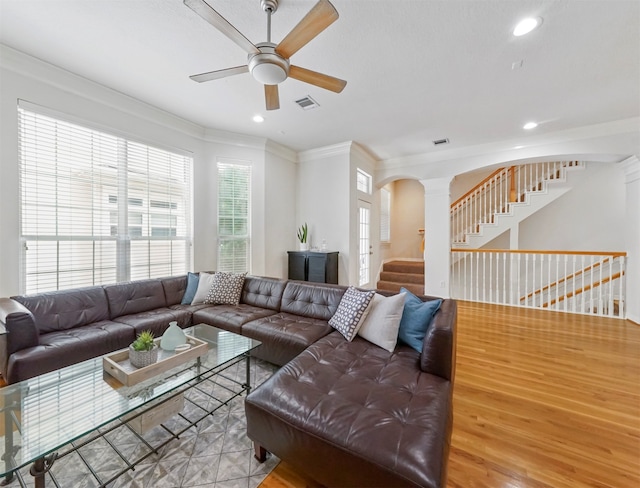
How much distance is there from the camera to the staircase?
225 inches

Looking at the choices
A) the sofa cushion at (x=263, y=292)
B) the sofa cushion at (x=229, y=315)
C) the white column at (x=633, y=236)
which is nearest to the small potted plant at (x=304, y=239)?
the sofa cushion at (x=263, y=292)

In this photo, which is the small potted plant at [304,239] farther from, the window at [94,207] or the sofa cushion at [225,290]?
the window at [94,207]

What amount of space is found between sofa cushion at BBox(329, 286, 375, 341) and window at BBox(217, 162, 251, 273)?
2.66 meters

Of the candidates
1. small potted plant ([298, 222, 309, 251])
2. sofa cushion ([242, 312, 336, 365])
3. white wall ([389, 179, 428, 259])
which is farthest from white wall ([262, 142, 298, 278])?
white wall ([389, 179, 428, 259])

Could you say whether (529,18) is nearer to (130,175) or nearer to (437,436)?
(437,436)

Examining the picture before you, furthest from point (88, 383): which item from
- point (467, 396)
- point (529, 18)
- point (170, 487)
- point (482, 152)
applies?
point (482, 152)

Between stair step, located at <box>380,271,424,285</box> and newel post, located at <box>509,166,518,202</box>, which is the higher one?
newel post, located at <box>509,166,518,202</box>

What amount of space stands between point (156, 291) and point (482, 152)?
5487 mm

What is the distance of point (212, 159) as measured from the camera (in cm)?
429

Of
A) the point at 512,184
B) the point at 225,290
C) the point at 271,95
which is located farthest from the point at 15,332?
the point at 512,184

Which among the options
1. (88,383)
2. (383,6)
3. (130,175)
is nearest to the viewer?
(88,383)

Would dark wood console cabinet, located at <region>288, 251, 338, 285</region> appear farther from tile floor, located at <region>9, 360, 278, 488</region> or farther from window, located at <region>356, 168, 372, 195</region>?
tile floor, located at <region>9, 360, 278, 488</region>

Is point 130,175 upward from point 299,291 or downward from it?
upward

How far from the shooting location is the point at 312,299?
9.30ft
